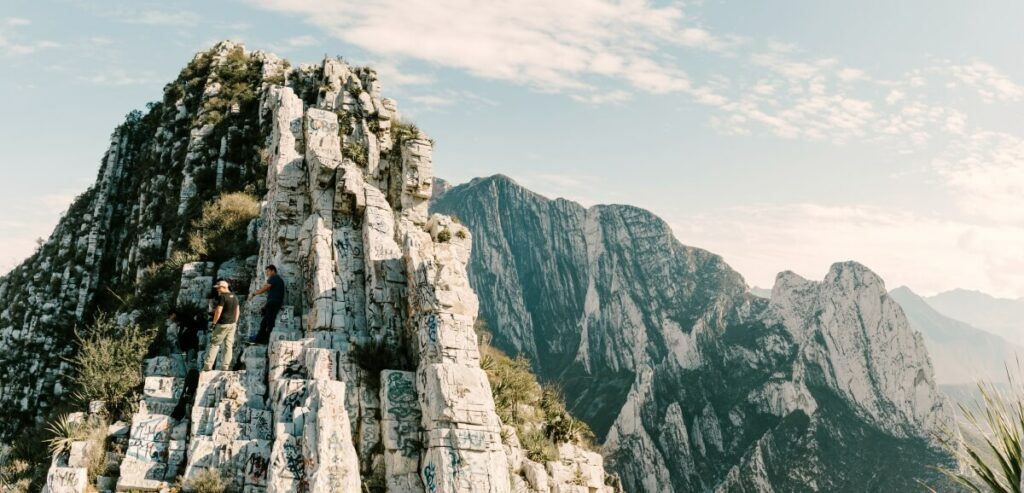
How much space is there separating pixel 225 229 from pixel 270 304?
32.3 ft

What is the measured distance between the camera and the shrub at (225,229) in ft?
76.7

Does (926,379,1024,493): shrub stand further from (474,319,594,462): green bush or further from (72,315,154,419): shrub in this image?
(72,315,154,419): shrub

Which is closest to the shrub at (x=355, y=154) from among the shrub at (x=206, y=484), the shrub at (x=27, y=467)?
→ the shrub at (x=27, y=467)

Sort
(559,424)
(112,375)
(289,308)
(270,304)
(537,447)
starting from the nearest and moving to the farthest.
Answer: (112,375) → (270,304) → (289,308) → (537,447) → (559,424)

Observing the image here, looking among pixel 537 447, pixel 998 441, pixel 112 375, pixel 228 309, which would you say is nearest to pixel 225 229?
pixel 112 375

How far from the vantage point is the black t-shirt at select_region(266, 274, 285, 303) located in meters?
17.6

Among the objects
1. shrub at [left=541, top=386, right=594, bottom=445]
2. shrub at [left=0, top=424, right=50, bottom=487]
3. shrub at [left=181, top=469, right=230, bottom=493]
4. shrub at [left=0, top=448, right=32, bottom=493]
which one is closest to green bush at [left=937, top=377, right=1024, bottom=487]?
shrub at [left=181, top=469, right=230, bottom=493]

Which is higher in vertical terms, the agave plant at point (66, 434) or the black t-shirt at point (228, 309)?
the black t-shirt at point (228, 309)

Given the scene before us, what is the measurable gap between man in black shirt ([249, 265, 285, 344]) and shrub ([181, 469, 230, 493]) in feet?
15.5

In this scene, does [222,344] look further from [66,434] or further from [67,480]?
[67,480]

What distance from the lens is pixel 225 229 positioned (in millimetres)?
25656

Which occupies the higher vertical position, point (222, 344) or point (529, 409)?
point (222, 344)

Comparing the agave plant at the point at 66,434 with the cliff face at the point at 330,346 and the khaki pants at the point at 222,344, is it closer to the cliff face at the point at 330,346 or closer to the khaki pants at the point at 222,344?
the cliff face at the point at 330,346

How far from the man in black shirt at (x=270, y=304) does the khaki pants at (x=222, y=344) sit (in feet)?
3.58
